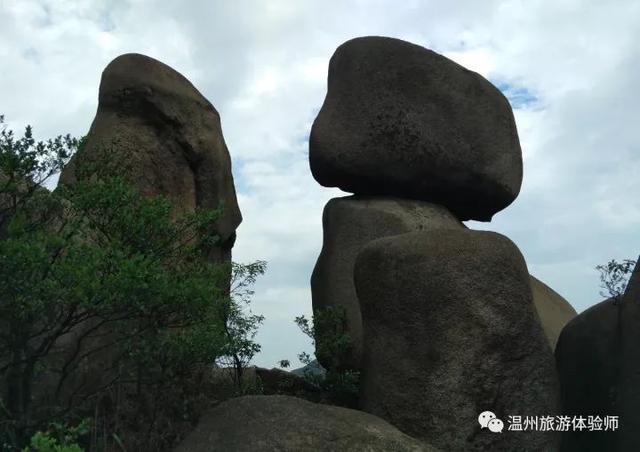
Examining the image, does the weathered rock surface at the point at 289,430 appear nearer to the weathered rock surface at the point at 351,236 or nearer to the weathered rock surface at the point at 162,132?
the weathered rock surface at the point at 351,236

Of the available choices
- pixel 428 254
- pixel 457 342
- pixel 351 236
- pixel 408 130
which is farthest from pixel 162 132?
pixel 457 342

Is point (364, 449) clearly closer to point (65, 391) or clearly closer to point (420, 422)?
point (420, 422)

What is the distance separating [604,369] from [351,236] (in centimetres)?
348

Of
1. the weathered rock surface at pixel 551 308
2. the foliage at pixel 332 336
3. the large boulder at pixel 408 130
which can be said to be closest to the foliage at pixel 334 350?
the foliage at pixel 332 336

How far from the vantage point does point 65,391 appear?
848cm

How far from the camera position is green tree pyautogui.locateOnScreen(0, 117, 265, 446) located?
19.5 ft

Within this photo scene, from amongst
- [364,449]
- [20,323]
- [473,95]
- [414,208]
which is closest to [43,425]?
[20,323]

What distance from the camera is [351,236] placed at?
35.8 ft

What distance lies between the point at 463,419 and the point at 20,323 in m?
4.00

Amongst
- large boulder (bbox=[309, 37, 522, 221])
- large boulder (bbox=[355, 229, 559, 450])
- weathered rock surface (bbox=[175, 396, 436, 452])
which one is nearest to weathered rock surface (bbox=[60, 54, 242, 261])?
large boulder (bbox=[309, 37, 522, 221])

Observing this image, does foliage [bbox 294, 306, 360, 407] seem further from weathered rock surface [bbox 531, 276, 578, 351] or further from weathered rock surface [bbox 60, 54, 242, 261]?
weathered rock surface [bbox 531, 276, 578, 351]

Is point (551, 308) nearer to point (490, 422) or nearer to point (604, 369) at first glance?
point (604, 369)

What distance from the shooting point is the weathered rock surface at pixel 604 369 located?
840 cm

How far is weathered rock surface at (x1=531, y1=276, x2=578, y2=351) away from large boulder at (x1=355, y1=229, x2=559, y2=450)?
3.76 m
